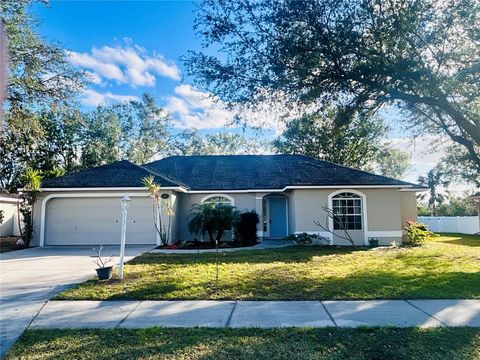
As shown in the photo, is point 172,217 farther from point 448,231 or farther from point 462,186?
point 462,186

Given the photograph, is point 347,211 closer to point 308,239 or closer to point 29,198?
point 308,239

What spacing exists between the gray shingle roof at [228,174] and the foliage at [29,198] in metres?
0.54

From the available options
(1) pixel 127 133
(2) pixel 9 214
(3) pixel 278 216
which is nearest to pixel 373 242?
(3) pixel 278 216

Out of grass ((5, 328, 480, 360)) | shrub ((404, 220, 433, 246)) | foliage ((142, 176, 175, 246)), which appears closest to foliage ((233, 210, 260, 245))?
foliage ((142, 176, 175, 246))

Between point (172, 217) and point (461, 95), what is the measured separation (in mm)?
12640

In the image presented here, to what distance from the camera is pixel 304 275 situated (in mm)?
8945

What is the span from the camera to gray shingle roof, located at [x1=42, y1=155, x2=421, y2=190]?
16234 mm

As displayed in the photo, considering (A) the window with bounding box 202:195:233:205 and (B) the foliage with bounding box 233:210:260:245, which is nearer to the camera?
(B) the foliage with bounding box 233:210:260:245

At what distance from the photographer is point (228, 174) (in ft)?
66.7

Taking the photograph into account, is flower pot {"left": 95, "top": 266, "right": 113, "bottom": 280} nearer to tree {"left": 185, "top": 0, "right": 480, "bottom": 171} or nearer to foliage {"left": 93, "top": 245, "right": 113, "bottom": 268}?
foliage {"left": 93, "top": 245, "right": 113, "bottom": 268}

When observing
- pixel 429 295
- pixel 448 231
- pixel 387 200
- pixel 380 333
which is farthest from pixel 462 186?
pixel 380 333

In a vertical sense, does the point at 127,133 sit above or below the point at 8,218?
above

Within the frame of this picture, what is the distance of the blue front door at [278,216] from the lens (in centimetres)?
1925

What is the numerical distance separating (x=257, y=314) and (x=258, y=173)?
48.4 feet
